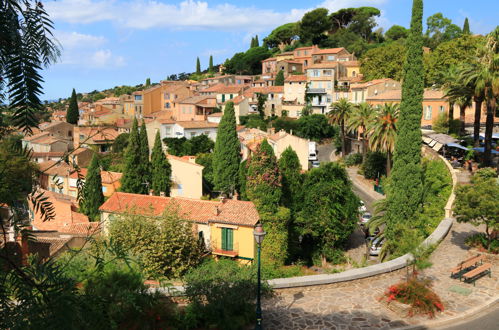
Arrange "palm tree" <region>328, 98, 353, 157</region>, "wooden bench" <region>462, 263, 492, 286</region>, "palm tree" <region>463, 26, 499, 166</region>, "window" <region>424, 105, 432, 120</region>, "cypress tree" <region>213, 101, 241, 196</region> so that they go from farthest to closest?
1. "palm tree" <region>328, 98, 353, 157</region>
2. "window" <region>424, 105, 432, 120</region>
3. "cypress tree" <region>213, 101, 241, 196</region>
4. "palm tree" <region>463, 26, 499, 166</region>
5. "wooden bench" <region>462, 263, 492, 286</region>

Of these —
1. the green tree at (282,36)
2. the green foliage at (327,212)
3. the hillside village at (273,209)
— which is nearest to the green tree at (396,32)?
the green tree at (282,36)

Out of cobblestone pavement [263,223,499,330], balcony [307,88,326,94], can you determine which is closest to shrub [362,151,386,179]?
cobblestone pavement [263,223,499,330]

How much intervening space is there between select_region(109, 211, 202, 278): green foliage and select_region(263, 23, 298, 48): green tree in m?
111

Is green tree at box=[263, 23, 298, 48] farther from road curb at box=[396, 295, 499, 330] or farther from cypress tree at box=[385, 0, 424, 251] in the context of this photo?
road curb at box=[396, 295, 499, 330]

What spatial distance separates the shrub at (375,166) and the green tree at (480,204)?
26.7m

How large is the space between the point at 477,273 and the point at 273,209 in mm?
12156

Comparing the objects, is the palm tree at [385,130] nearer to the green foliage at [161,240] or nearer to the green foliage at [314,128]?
the green foliage at [161,240]

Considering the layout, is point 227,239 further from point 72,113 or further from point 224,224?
point 72,113

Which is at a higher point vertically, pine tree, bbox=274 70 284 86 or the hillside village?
pine tree, bbox=274 70 284 86

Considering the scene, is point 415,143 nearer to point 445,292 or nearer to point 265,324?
point 445,292

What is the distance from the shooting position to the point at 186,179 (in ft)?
132

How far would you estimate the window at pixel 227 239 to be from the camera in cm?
2373

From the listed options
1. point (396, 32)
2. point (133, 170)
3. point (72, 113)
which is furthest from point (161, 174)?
point (396, 32)

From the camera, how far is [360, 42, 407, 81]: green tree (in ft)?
231
